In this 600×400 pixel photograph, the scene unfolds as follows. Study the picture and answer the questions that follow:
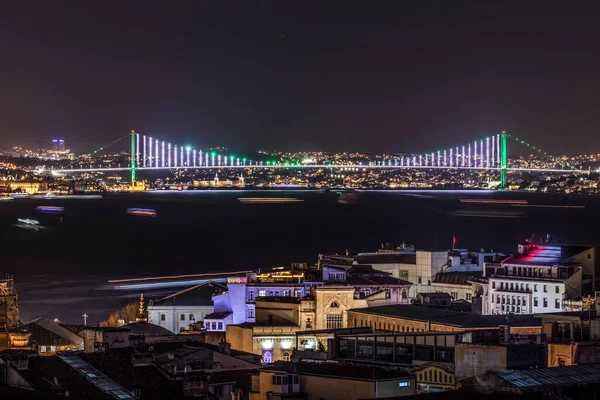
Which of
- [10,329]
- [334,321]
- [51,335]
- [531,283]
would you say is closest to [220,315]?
[334,321]

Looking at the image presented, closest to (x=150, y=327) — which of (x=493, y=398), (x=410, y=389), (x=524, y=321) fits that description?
(x=524, y=321)

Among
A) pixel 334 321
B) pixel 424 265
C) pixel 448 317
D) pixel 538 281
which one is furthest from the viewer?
pixel 424 265

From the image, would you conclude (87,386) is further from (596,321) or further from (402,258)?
(402,258)

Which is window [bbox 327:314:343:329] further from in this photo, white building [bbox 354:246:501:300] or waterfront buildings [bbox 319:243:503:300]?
white building [bbox 354:246:501:300]

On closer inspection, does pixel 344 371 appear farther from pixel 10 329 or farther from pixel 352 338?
pixel 10 329

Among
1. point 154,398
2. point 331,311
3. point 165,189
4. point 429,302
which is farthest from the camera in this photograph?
point 165,189
